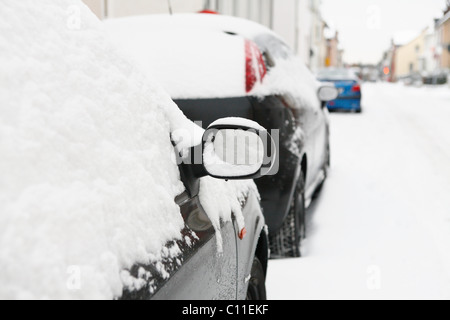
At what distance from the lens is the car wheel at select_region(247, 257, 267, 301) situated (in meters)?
2.12

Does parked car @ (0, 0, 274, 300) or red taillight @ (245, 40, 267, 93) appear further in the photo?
red taillight @ (245, 40, 267, 93)

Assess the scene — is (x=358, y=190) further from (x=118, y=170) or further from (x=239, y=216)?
(x=118, y=170)

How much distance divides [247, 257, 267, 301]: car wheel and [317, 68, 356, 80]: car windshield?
12235 millimetres

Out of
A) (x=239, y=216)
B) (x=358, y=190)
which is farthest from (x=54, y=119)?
(x=358, y=190)

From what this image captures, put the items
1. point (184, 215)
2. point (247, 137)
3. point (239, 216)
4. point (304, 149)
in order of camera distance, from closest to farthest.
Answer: point (184, 215) < point (239, 216) < point (247, 137) < point (304, 149)

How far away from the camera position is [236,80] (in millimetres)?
3035

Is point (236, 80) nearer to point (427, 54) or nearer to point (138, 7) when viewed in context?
point (138, 7)

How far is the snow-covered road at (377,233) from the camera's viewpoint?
9.98 feet

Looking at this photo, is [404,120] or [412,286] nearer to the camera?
[412,286]

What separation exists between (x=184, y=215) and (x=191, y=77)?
5.87 feet

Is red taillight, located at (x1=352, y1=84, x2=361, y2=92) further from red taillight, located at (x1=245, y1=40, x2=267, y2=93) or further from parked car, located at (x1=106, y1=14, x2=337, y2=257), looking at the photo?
red taillight, located at (x1=245, y1=40, x2=267, y2=93)

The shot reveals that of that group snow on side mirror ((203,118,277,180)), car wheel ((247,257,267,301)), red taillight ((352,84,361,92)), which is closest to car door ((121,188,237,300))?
snow on side mirror ((203,118,277,180))
